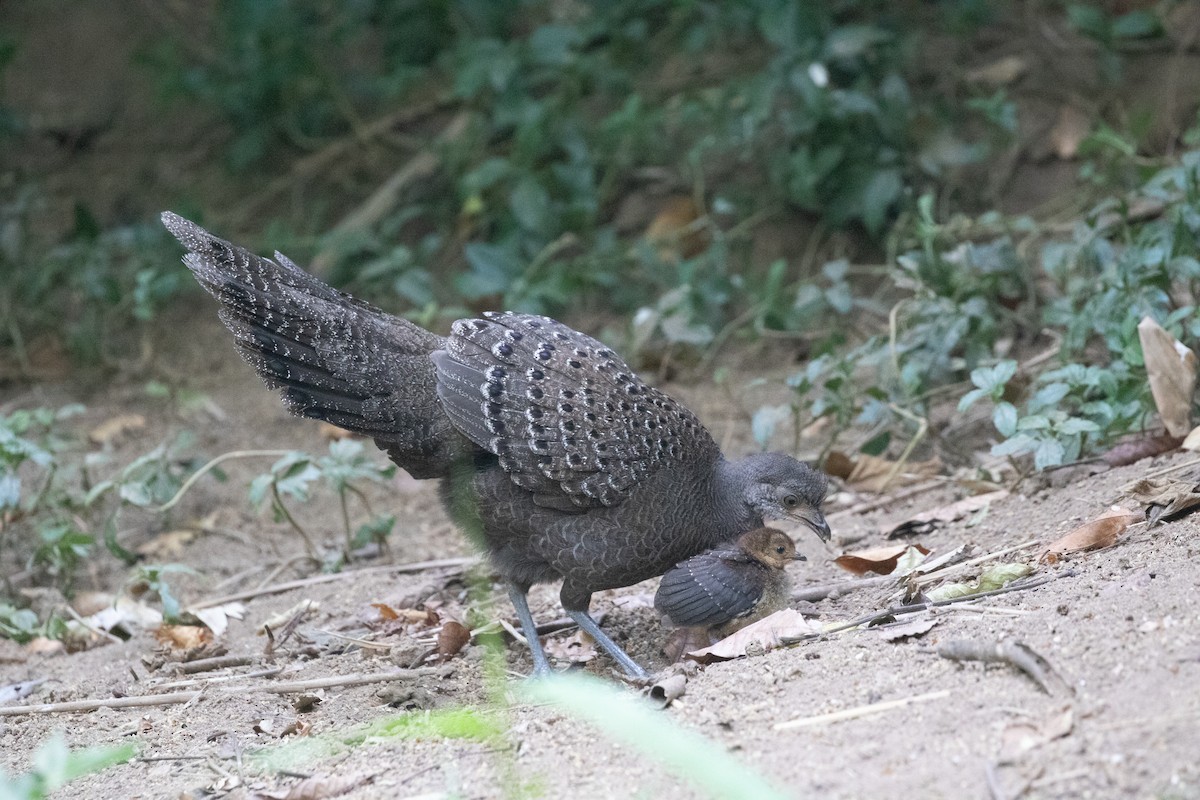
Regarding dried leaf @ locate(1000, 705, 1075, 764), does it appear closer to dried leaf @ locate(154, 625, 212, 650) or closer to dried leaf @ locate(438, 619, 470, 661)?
dried leaf @ locate(438, 619, 470, 661)

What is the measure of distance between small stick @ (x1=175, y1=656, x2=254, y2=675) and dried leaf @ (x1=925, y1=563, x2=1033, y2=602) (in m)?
2.40

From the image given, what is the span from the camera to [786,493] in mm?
4758

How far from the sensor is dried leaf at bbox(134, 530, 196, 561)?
627 centimetres

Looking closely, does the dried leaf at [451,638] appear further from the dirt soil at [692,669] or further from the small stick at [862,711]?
the small stick at [862,711]

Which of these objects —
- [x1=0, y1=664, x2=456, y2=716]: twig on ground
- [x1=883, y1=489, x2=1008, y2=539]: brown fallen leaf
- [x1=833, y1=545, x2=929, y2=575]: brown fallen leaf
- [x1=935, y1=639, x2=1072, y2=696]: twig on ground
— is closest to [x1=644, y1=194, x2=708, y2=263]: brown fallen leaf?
[x1=883, y1=489, x2=1008, y2=539]: brown fallen leaf

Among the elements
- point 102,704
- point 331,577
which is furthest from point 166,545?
point 102,704

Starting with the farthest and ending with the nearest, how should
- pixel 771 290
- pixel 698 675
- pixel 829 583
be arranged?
1. pixel 771 290
2. pixel 829 583
3. pixel 698 675

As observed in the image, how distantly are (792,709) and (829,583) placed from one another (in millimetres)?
1567

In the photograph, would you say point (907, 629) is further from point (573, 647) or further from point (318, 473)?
point (318, 473)

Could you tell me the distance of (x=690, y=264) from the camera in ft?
23.6

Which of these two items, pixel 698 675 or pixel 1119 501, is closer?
pixel 698 675

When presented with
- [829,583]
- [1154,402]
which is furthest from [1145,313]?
[829,583]

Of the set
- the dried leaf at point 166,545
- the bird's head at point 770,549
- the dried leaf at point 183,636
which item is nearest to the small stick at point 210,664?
the dried leaf at point 183,636

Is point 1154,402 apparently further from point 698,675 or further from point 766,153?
point 766,153
